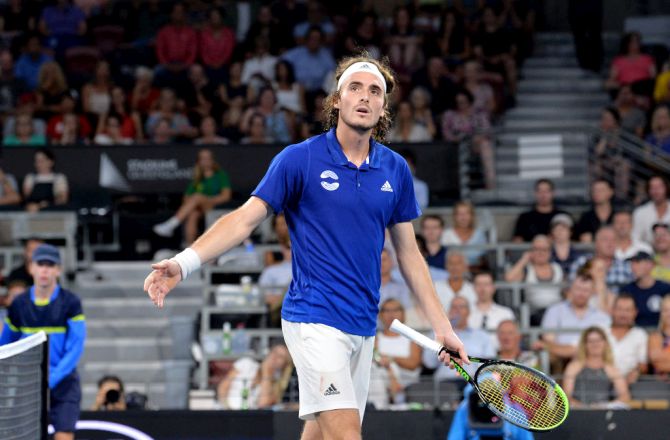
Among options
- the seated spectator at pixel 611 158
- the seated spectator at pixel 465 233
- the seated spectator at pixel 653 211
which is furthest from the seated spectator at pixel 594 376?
the seated spectator at pixel 611 158

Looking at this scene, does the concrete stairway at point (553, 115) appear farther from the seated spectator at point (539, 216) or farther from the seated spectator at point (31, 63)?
the seated spectator at point (31, 63)

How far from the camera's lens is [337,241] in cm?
619

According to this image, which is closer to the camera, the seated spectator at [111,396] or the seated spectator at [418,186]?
the seated spectator at [111,396]

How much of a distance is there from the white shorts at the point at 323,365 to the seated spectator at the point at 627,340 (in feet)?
20.7

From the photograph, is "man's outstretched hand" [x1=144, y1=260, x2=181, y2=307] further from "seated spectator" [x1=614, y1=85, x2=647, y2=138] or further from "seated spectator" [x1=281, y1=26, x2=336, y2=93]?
"seated spectator" [x1=281, y1=26, x2=336, y2=93]

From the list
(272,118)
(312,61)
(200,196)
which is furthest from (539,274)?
(312,61)

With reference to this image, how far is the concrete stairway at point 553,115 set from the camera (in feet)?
52.1

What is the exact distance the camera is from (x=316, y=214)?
620cm

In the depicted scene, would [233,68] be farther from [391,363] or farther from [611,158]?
[391,363]

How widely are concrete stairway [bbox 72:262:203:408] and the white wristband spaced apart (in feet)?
23.8

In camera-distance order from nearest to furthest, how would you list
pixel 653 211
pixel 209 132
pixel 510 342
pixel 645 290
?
1. pixel 510 342
2. pixel 645 290
3. pixel 653 211
4. pixel 209 132

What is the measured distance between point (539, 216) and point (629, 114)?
2784 millimetres

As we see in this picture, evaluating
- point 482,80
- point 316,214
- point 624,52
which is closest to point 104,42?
point 482,80

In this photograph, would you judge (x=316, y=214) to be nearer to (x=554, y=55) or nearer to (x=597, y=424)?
(x=597, y=424)
